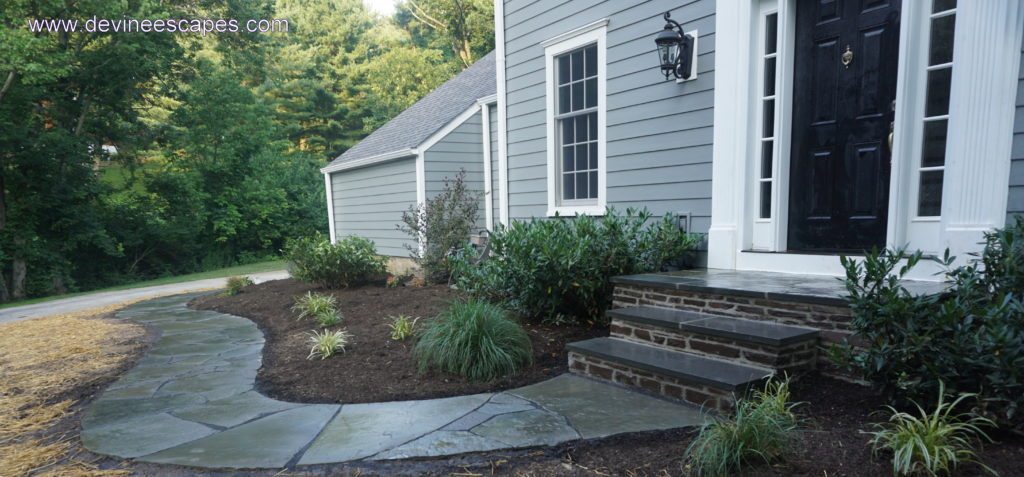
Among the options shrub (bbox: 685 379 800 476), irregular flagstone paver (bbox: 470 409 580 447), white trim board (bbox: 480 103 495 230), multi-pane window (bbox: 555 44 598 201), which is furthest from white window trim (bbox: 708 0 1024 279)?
white trim board (bbox: 480 103 495 230)

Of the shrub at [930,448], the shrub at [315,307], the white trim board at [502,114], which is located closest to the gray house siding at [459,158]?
the white trim board at [502,114]

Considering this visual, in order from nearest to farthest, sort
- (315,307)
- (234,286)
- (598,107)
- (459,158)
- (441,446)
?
(441,446) < (315,307) < (598,107) < (234,286) < (459,158)

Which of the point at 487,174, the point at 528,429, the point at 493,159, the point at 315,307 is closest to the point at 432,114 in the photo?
the point at 493,159

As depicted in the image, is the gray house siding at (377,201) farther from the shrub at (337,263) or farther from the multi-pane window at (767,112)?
the multi-pane window at (767,112)

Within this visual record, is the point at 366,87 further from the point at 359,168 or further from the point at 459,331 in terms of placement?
the point at 459,331

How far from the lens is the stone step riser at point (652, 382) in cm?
248

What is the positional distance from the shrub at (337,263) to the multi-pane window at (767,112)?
16.2ft

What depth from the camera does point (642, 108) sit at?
4832 millimetres

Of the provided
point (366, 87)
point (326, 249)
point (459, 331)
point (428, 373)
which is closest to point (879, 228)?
point (459, 331)

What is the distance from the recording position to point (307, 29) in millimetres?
22094

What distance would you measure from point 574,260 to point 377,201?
7.51m

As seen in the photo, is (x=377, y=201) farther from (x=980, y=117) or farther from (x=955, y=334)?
(x=955, y=334)

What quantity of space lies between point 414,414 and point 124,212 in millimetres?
15308

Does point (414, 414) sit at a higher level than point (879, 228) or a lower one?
lower
